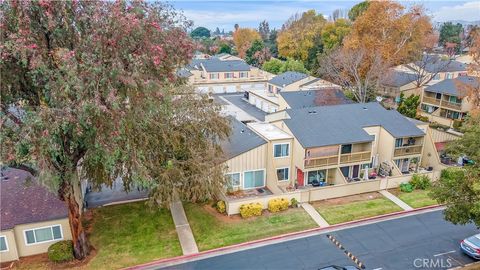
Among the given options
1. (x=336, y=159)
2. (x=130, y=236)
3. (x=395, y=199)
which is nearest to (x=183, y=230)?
(x=130, y=236)

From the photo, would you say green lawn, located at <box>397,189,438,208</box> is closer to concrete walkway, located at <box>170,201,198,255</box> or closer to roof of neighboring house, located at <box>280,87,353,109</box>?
concrete walkway, located at <box>170,201,198,255</box>

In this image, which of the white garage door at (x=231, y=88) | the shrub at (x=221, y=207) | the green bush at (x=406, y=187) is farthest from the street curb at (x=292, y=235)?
the white garage door at (x=231, y=88)

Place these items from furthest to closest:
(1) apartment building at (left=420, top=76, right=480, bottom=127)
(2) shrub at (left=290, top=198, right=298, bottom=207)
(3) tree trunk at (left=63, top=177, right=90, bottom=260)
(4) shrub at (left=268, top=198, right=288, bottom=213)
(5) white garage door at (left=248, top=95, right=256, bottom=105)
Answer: (5) white garage door at (left=248, top=95, right=256, bottom=105), (1) apartment building at (left=420, top=76, right=480, bottom=127), (2) shrub at (left=290, top=198, right=298, bottom=207), (4) shrub at (left=268, top=198, right=288, bottom=213), (3) tree trunk at (left=63, top=177, right=90, bottom=260)

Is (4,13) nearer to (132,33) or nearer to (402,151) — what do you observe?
(132,33)

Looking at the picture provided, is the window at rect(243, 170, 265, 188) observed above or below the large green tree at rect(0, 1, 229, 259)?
below

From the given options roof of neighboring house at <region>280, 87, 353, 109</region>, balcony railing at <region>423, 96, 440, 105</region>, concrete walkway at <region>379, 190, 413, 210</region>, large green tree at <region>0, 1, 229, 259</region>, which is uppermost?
large green tree at <region>0, 1, 229, 259</region>

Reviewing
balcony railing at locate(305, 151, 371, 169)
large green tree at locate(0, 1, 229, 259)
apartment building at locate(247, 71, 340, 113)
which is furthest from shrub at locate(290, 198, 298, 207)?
apartment building at locate(247, 71, 340, 113)

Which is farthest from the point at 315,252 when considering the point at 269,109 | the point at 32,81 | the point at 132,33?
the point at 269,109
